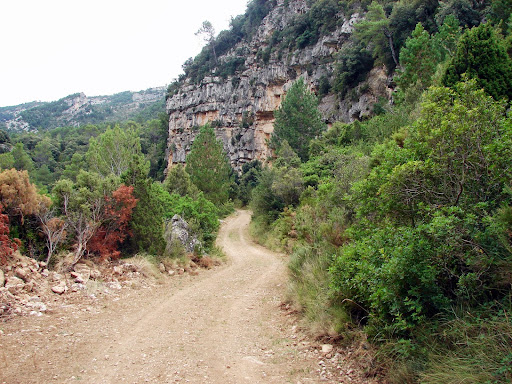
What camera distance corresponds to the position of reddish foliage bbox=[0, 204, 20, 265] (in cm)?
721

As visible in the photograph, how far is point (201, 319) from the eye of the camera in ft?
23.2

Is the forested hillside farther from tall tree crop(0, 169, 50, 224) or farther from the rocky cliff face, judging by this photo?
the rocky cliff face

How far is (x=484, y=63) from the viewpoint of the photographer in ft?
34.9

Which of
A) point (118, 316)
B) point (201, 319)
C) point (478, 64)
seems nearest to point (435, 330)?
point (201, 319)

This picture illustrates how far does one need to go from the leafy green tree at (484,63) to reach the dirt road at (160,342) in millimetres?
9049

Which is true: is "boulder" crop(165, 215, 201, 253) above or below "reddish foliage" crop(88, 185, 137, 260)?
below

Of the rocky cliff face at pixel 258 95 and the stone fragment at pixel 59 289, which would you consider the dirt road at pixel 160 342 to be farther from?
the rocky cliff face at pixel 258 95

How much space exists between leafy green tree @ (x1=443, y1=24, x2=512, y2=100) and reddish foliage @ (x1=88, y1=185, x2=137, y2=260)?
36.4ft

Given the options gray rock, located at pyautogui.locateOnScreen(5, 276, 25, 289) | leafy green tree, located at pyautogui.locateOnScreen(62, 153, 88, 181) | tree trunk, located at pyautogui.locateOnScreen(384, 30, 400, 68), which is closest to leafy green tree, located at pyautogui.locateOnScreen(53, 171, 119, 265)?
gray rock, located at pyautogui.locateOnScreen(5, 276, 25, 289)

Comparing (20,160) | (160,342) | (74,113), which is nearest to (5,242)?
(160,342)

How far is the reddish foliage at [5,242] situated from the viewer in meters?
7.21

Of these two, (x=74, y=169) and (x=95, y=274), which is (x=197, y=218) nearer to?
(x=95, y=274)

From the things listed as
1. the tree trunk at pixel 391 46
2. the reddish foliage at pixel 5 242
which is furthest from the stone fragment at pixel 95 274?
the tree trunk at pixel 391 46

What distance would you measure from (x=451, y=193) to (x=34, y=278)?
27.9 ft
